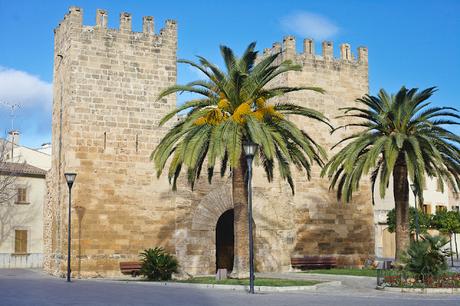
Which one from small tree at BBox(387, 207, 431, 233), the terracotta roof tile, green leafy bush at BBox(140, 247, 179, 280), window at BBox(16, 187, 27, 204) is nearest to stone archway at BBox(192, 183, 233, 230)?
green leafy bush at BBox(140, 247, 179, 280)

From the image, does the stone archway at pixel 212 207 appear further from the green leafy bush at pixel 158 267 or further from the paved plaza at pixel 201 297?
the paved plaza at pixel 201 297

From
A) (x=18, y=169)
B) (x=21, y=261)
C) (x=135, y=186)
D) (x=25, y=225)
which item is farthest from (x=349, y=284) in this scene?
(x=18, y=169)

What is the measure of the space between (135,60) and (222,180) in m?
5.69

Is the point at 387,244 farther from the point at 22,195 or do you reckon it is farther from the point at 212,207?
the point at 22,195

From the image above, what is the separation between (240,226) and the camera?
18.7m

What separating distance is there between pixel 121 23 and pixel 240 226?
32.4 ft

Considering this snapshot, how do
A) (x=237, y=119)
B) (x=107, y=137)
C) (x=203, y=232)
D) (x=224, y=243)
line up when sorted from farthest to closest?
1. (x=224, y=243)
2. (x=203, y=232)
3. (x=107, y=137)
4. (x=237, y=119)

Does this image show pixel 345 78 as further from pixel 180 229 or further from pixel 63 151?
pixel 63 151

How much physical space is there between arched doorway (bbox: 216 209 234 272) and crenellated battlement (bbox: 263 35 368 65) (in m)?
7.33

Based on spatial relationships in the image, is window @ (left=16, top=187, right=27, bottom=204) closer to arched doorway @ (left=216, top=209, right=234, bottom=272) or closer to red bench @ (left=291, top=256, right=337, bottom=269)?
arched doorway @ (left=216, top=209, right=234, bottom=272)

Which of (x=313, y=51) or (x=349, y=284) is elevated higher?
(x=313, y=51)

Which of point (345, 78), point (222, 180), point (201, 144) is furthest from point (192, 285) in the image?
point (345, 78)

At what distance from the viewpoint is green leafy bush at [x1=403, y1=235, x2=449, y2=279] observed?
15781 mm

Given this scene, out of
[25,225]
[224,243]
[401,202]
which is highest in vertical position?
[401,202]
